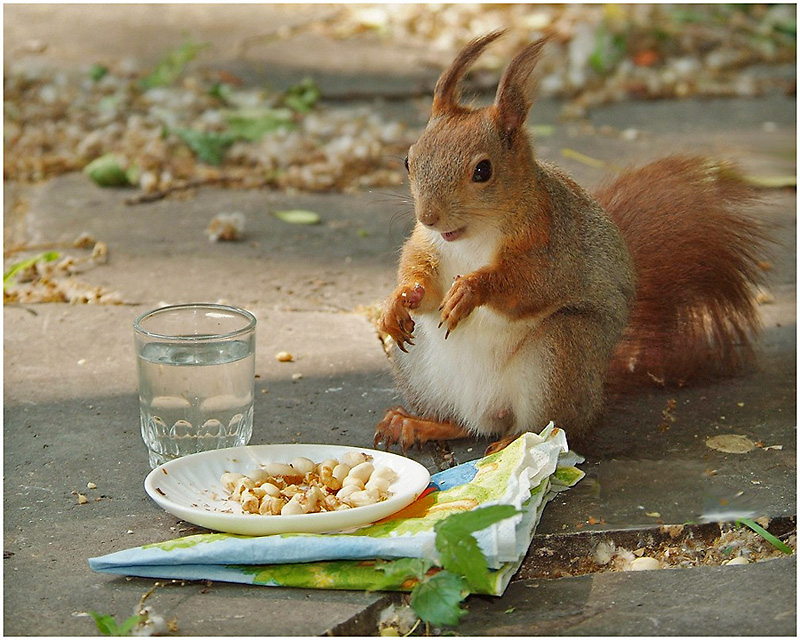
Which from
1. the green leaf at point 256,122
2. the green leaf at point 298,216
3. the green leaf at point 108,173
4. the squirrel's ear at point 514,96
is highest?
the squirrel's ear at point 514,96

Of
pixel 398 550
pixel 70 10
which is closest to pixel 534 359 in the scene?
pixel 398 550

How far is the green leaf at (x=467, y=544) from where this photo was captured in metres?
1.55

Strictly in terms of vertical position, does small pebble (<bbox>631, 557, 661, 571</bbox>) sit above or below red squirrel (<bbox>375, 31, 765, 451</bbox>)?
below

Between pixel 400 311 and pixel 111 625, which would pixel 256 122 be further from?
pixel 111 625

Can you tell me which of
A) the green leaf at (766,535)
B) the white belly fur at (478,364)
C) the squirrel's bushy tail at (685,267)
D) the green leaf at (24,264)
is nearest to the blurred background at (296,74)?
the green leaf at (24,264)

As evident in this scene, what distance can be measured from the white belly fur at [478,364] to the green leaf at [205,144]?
68.0 inches

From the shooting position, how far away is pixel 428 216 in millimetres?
1908

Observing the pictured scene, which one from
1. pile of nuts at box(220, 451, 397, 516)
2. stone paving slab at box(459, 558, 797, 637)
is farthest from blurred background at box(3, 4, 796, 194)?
stone paving slab at box(459, 558, 797, 637)

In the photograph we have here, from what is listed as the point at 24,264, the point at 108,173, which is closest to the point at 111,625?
the point at 24,264

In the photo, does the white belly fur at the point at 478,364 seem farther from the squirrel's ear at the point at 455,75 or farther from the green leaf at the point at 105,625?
the green leaf at the point at 105,625

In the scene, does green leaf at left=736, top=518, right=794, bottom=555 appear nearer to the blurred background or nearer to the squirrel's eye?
the squirrel's eye

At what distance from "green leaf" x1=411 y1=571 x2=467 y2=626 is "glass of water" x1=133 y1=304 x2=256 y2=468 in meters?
0.60

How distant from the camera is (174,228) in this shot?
3209mm

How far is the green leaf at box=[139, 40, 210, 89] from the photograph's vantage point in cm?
433
